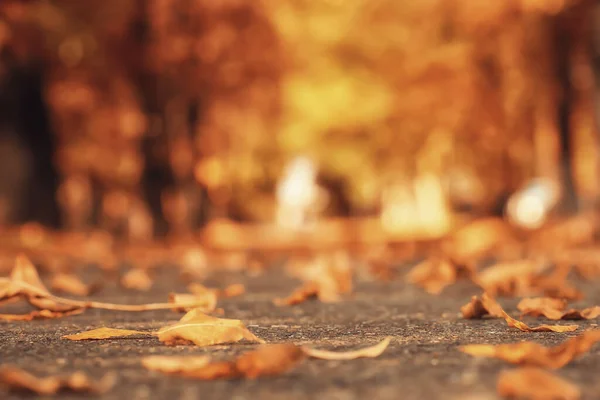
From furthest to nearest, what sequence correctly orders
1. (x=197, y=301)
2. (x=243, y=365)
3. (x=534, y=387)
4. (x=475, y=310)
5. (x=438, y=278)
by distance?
(x=438, y=278) < (x=197, y=301) < (x=475, y=310) < (x=243, y=365) < (x=534, y=387)

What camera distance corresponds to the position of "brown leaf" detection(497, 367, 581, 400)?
151cm

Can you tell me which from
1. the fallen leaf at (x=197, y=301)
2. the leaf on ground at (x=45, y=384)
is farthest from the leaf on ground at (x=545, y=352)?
the fallen leaf at (x=197, y=301)

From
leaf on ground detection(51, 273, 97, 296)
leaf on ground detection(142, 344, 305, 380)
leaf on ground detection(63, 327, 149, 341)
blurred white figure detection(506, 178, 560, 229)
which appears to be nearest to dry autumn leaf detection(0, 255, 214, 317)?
leaf on ground detection(63, 327, 149, 341)

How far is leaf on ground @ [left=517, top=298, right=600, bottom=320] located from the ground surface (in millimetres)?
91

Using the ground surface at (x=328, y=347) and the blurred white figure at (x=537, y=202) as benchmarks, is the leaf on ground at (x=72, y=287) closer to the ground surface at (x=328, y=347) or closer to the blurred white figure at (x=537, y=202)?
the ground surface at (x=328, y=347)

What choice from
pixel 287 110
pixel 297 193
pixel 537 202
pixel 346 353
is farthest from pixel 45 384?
pixel 287 110

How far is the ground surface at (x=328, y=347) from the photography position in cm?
169

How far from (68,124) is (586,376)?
634 inches

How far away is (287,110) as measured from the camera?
65.4 feet

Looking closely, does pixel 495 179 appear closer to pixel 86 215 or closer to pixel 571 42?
pixel 571 42

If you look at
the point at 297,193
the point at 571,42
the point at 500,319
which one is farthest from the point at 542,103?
the point at 500,319

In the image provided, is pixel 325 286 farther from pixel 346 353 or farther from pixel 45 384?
pixel 45 384

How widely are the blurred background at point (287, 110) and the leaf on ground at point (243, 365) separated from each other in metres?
10.7

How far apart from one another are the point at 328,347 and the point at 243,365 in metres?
0.48
